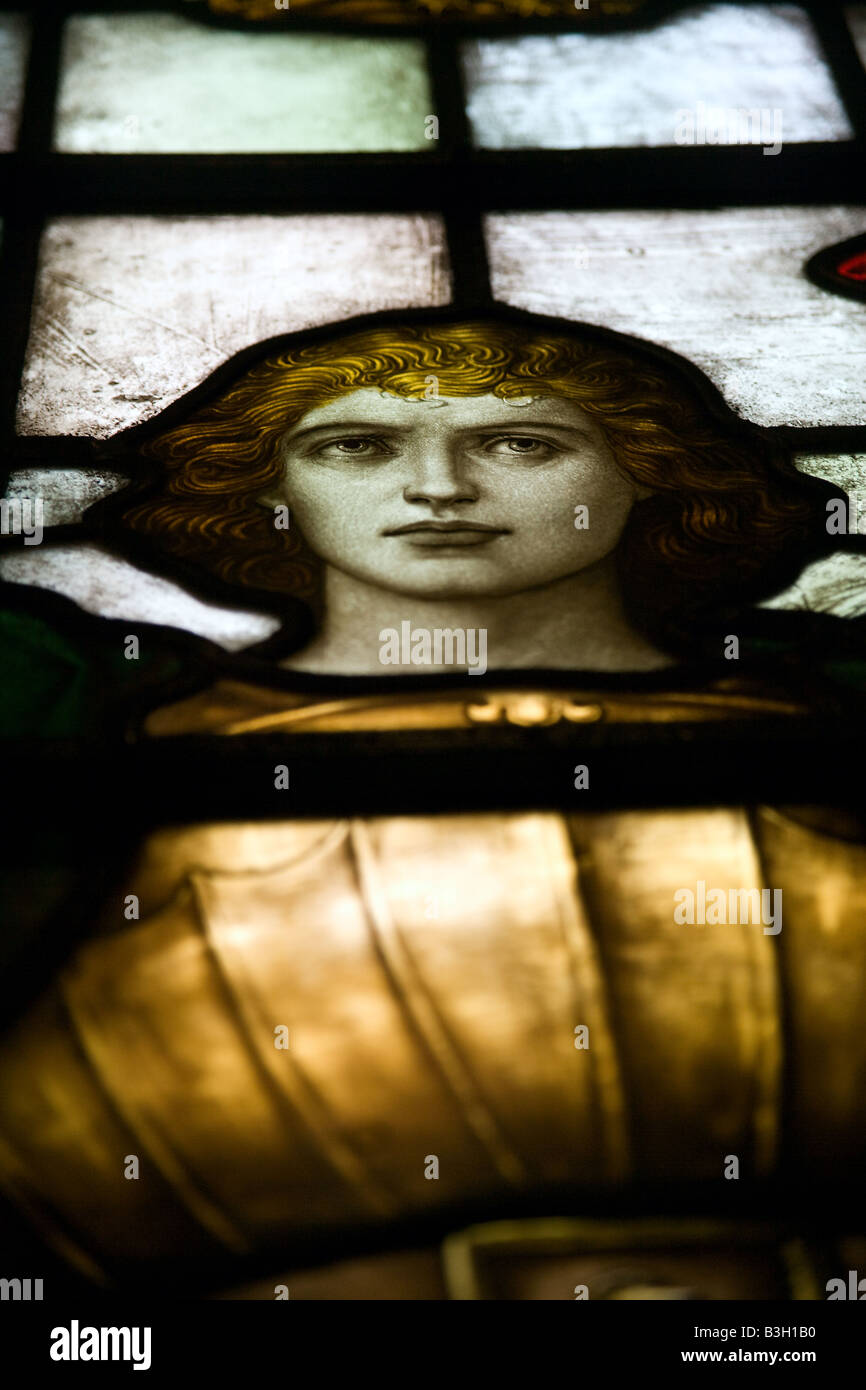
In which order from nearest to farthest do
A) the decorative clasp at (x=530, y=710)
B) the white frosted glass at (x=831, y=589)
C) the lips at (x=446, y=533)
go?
1. the decorative clasp at (x=530, y=710)
2. the white frosted glass at (x=831, y=589)
3. the lips at (x=446, y=533)

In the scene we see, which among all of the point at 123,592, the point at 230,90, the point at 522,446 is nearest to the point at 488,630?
the point at 522,446

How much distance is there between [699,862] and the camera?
9.87ft

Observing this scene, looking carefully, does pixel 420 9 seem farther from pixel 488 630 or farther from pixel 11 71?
pixel 488 630

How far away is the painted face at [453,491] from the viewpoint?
3.59 metres

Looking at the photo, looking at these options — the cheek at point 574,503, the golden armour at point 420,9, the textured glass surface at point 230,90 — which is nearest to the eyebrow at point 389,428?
the cheek at point 574,503

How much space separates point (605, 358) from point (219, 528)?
1121 mm

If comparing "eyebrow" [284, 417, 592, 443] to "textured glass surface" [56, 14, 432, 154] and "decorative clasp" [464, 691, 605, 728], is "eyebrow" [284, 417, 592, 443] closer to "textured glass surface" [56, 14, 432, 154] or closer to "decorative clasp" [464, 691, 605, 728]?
"decorative clasp" [464, 691, 605, 728]

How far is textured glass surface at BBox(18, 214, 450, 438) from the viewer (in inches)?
161

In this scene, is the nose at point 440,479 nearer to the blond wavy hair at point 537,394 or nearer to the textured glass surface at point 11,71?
the blond wavy hair at point 537,394

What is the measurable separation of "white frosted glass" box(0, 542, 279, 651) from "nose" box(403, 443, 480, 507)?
51cm

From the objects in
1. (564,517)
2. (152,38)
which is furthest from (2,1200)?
(152,38)

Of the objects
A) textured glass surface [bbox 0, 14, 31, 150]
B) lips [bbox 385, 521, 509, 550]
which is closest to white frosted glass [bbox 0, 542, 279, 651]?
lips [bbox 385, 521, 509, 550]

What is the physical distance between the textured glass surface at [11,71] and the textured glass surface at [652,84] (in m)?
1.34

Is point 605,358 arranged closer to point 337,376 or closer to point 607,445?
point 607,445
